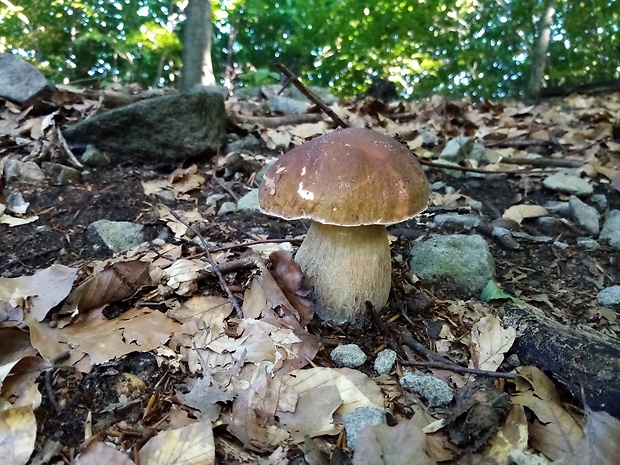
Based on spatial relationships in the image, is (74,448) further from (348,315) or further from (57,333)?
(348,315)

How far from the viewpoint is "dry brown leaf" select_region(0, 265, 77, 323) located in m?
1.60

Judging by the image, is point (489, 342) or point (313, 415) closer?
point (313, 415)

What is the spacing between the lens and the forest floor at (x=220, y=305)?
51.0 inches

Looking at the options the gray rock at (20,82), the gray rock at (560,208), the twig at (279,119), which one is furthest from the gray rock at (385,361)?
the gray rock at (20,82)

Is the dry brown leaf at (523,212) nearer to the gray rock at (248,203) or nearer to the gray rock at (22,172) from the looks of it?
the gray rock at (248,203)

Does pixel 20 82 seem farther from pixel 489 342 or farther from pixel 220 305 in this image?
pixel 489 342

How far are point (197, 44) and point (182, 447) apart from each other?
5.45m

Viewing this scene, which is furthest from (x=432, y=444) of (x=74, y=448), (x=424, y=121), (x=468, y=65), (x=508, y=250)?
(x=468, y=65)

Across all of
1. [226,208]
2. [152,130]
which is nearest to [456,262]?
[226,208]

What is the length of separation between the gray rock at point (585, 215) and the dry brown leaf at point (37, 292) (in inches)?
103

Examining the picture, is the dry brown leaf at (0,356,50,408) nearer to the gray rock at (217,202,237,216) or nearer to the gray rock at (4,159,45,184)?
the gray rock at (217,202,237,216)

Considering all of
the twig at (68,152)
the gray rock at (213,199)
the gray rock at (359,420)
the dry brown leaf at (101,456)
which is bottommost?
the gray rock at (213,199)

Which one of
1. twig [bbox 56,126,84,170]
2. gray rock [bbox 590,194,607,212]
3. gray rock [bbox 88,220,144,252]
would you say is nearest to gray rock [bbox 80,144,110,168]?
twig [bbox 56,126,84,170]

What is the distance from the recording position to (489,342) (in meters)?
1.67
